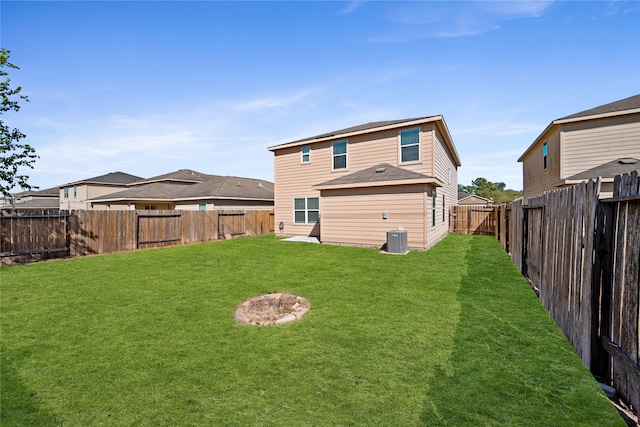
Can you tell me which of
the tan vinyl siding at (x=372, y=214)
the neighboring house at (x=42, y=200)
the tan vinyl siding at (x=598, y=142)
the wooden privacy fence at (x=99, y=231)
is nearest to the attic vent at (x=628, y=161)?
the tan vinyl siding at (x=598, y=142)

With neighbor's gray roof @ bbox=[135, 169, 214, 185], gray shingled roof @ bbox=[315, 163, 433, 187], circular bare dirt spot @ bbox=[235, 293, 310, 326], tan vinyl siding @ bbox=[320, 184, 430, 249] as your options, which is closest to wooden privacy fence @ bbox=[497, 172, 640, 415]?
circular bare dirt spot @ bbox=[235, 293, 310, 326]

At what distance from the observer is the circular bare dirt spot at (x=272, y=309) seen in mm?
5055

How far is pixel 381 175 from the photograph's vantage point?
511 inches

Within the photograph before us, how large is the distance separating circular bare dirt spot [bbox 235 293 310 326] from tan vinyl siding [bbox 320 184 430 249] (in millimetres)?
7314

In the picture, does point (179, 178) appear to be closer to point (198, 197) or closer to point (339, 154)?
point (198, 197)

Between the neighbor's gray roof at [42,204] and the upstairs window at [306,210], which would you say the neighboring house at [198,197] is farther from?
the neighbor's gray roof at [42,204]

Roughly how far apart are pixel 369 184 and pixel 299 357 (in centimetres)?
964

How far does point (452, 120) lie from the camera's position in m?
15.2

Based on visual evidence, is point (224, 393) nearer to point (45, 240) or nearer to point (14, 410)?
point (14, 410)

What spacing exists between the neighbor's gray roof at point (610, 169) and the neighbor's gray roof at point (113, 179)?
41.4 metres

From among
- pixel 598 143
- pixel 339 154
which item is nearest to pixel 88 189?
pixel 339 154

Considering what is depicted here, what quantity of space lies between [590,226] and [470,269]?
5.58 metres

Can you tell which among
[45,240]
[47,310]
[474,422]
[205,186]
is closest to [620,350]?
[474,422]

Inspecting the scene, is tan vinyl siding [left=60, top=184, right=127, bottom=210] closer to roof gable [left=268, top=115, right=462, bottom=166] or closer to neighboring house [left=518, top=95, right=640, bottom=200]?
roof gable [left=268, top=115, right=462, bottom=166]
